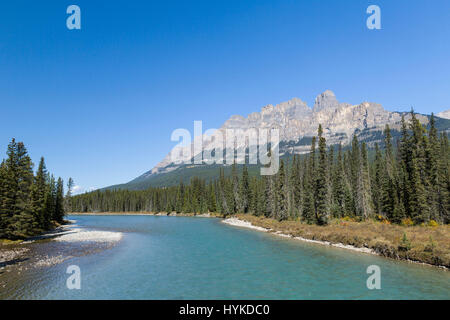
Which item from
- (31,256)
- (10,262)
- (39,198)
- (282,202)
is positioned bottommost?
(31,256)

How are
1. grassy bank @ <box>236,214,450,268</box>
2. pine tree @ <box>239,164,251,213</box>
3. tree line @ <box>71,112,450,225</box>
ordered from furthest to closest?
pine tree @ <box>239,164,251,213</box> < tree line @ <box>71,112,450,225</box> < grassy bank @ <box>236,214,450,268</box>

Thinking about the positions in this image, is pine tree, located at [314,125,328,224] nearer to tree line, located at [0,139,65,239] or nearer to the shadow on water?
the shadow on water

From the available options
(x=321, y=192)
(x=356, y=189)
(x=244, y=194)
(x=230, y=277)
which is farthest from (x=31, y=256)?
(x=244, y=194)

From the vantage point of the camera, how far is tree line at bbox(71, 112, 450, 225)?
4678 centimetres

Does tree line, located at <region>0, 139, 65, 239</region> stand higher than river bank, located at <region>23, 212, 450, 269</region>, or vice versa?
tree line, located at <region>0, 139, 65, 239</region>

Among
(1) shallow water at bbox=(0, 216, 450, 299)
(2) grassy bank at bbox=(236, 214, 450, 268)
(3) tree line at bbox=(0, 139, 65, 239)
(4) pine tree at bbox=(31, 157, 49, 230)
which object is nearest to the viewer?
(1) shallow water at bbox=(0, 216, 450, 299)

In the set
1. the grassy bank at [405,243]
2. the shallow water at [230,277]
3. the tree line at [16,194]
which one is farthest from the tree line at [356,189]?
the tree line at [16,194]

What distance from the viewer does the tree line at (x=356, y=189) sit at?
46781mm

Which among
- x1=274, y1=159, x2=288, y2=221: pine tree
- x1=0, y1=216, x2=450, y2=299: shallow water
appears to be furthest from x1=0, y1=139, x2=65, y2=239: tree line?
x1=274, y1=159, x2=288, y2=221: pine tree

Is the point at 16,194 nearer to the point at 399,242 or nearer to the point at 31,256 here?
the point at 31,256

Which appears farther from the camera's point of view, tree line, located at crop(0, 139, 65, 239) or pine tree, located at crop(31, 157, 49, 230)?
pine tree, located at crop(31, 157, 49, 230)

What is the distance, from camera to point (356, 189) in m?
70.4

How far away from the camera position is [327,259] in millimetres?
29062
